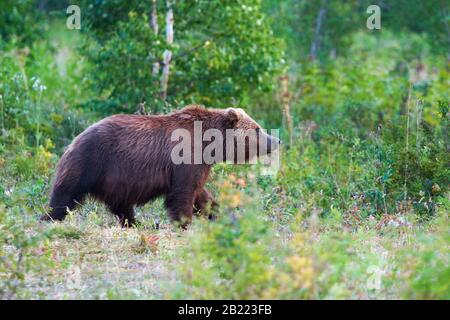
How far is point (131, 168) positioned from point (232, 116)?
4.68 feet

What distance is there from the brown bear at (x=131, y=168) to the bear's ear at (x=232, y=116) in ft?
0.90

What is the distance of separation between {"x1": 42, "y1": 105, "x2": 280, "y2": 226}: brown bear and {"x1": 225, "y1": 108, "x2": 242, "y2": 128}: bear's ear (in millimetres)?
274

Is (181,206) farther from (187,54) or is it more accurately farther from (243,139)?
(187,54)

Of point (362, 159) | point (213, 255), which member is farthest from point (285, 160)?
point (213, 255)

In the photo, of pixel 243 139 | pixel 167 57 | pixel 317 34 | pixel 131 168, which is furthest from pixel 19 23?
pixel 131 168

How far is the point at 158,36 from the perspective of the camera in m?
12.9

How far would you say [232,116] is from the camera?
1015 centimetres

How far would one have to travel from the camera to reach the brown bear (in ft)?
30.8

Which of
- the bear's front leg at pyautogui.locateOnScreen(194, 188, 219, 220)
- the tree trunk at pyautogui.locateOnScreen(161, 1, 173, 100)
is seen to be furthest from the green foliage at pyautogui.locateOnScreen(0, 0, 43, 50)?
the bear's front leg at pyautogui.locateOnScreen(194, 188, 219, 220)

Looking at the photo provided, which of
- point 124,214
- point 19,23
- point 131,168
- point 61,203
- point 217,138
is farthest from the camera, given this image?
point 19,23

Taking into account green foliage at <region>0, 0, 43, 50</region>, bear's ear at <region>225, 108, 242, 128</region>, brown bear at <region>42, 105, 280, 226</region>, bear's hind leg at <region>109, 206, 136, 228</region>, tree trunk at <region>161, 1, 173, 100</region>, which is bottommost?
bear's hind leg at <region>109, 206, 136, 228</region>

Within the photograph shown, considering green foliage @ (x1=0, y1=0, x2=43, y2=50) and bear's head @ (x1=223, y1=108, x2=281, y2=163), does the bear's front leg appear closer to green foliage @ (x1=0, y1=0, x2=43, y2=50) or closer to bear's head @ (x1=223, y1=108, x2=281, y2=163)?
bear's head @ (x1=223, y1=108, x2=281, y2=163)

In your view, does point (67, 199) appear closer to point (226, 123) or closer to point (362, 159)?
point (226, 123)
